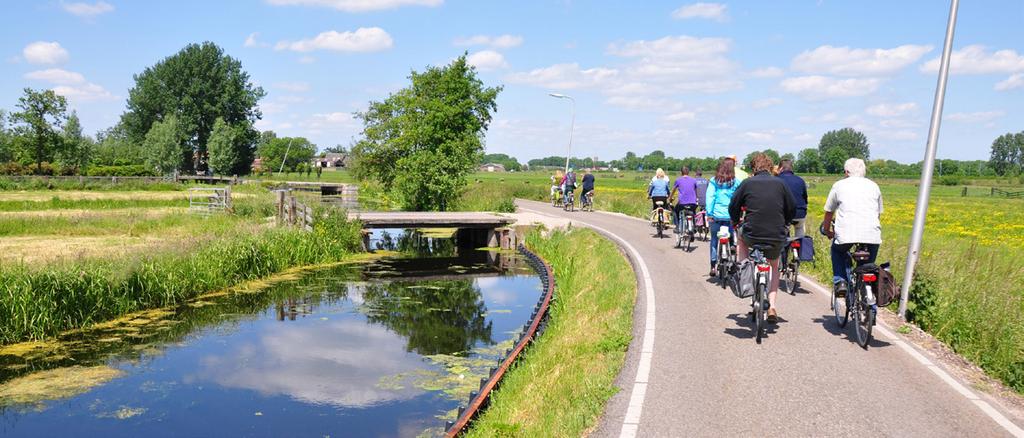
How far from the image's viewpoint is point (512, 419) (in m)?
7.94

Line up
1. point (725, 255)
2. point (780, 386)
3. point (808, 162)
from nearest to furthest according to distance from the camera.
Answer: point (780, 386)
point (725, 255)
point (808, 162)

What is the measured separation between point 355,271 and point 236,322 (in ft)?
24.2

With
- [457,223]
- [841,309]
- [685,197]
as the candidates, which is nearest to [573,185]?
[457,223]

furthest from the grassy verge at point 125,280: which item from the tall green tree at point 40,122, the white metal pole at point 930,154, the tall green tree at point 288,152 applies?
the tall green tree at point 288,152

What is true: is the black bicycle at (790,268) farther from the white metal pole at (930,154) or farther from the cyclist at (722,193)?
the white metal pole at (930,154)

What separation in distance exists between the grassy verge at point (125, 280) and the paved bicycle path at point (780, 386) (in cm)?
1121

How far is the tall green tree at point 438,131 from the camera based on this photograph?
37.7 meters

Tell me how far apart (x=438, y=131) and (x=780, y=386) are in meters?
32.2

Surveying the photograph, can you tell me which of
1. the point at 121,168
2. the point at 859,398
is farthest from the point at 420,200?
the point at 121,168

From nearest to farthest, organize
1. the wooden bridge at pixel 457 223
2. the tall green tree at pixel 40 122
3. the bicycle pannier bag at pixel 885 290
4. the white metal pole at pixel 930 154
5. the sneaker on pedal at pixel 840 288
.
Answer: the bicycle pannier bag at pixel 885 290, the sneaker on pedal at pixel 840 288, the white metal pole at pixel 930 154, the wooden bridge at pixel 457 223, the tall green tree at pixel 40 122

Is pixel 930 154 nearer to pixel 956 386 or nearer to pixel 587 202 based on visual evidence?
pixel 956 386

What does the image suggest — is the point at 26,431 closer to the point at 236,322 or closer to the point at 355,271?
the point at 236,322

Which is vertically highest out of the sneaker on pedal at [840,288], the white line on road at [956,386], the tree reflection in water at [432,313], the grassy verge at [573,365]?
the sneaker on pedal at [840,288]

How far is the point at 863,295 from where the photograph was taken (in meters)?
8.59
